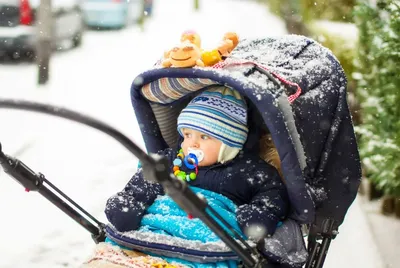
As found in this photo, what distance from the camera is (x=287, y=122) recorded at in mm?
2523

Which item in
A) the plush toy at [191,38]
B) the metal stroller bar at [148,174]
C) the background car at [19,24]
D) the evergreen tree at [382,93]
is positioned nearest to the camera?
the metal stroller bar at [148,174]

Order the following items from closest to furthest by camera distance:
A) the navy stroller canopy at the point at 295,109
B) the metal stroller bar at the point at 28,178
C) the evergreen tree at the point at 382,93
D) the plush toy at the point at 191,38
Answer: the metal stroller bar at the point at 28,178
the navy stroller canopy at the point at 295,109
the plush toy at the point at 191,38
the evergreen tree at the point at 382,93

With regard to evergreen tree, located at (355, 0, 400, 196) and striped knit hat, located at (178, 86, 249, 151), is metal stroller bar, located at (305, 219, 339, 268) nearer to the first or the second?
striped knit hat, located at (178, 86, 249, 151)

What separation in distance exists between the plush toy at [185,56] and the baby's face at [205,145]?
33cm

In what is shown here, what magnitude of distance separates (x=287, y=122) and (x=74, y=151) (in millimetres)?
5305

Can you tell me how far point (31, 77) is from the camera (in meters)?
11.5

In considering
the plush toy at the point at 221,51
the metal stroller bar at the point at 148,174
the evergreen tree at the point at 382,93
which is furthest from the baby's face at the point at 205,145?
the evergreen tree at the point at 382,93

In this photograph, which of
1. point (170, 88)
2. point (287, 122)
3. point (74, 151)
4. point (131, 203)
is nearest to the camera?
point (287, 122)

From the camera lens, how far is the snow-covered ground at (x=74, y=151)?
4680 mm

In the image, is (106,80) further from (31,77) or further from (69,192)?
(69,192)

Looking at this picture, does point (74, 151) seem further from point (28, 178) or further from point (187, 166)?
point (28, 178)

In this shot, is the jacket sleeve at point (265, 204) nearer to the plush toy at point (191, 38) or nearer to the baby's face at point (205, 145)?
the baby's face at point (205, 145)

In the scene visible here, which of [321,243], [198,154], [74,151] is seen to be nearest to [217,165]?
[198,154]

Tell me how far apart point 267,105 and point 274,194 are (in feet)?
1.38
